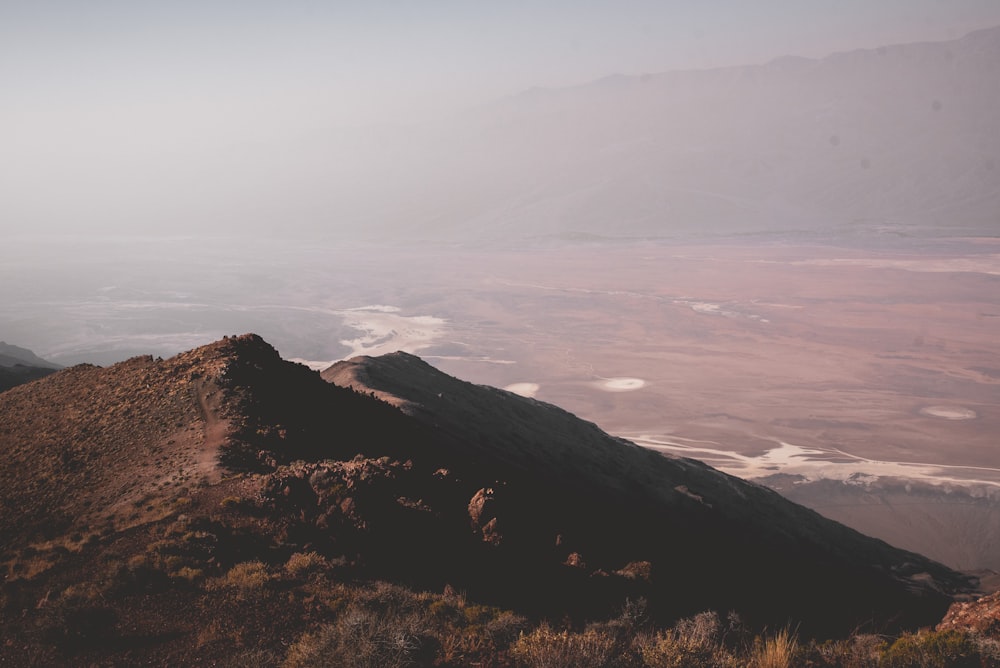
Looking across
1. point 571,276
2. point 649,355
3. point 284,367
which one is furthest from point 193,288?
point 284,367

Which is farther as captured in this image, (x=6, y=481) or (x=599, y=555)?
(x=6, y=481)

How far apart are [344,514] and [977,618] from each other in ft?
28.6

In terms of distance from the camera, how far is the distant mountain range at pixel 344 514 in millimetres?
9664

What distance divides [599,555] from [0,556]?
10.2 metres

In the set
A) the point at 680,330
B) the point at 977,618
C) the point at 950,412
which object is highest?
the point at 977,618

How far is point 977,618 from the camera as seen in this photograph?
7.86m

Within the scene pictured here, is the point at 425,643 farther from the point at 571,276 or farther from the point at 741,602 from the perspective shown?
the point at 571,276

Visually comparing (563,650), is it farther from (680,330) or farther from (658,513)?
(680,330)

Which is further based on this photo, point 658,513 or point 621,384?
point 621,384

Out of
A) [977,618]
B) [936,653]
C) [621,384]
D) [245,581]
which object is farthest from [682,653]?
[621,384]

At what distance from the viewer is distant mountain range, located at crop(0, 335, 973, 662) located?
31.7 feet

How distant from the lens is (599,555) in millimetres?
12547

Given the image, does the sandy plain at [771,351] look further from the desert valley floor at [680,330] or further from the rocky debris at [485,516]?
the rocky debris at [485,516]

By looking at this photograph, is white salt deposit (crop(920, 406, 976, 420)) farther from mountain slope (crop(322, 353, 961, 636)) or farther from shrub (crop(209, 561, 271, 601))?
shrub (crop(209, 561, 271, 601))
